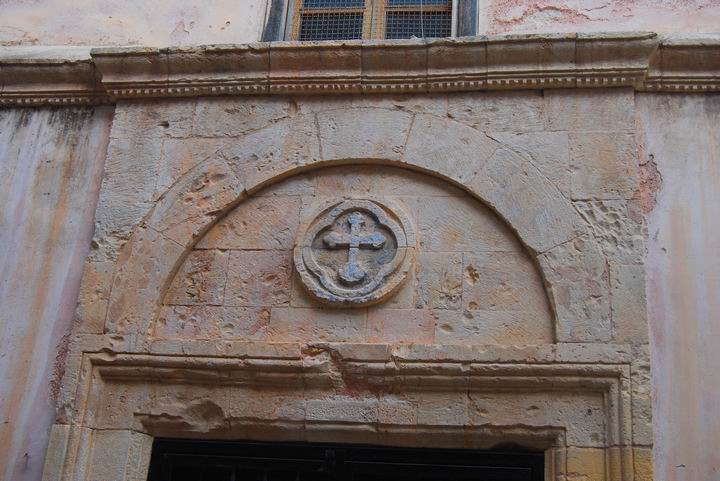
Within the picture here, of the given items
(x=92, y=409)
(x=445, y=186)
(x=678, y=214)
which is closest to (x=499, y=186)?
(x=445, y=186)

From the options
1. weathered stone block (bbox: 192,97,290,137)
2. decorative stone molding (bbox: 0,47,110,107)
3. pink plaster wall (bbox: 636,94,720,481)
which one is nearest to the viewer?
pink plaster wall (bbox: 636,94,720,481)

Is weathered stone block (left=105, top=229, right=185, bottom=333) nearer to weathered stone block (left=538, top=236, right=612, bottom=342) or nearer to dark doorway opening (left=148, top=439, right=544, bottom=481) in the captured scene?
dark doorway opening (left=148, top=439, right=544, bottom=481)

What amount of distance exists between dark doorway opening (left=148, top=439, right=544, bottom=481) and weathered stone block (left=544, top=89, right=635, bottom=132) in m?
1.66

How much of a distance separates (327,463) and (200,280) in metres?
1.14

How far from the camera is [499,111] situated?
439cm

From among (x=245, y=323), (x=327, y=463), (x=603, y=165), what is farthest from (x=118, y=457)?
(x=603, y=165)

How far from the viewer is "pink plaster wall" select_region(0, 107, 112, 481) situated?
420 cm

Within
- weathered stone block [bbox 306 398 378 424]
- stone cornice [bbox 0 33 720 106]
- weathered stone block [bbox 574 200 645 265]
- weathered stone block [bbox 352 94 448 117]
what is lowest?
weathered stone block [bbox 306 398 378 424]

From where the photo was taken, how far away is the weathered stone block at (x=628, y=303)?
151 inches

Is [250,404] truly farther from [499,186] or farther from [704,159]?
[704,159]

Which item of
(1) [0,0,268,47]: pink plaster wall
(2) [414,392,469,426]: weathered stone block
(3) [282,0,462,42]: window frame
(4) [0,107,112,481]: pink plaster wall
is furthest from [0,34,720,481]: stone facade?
(3) [282,0,462,42]: window frame

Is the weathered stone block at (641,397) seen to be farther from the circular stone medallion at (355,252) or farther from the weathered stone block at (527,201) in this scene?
the circular stone medallion at (355,252)

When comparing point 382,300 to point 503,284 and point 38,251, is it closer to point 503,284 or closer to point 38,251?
point 503,284

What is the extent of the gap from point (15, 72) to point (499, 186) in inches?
113
